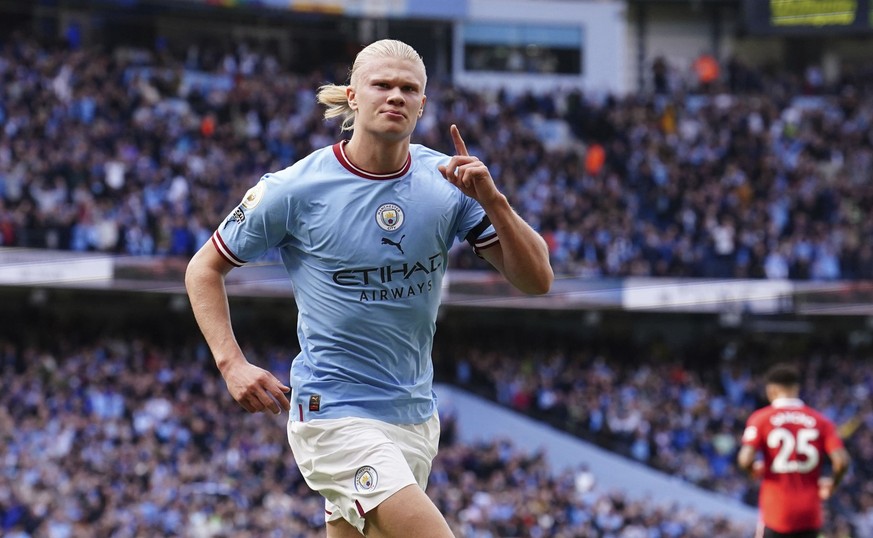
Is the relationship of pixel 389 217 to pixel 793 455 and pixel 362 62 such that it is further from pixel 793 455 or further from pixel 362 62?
pixel 793 455

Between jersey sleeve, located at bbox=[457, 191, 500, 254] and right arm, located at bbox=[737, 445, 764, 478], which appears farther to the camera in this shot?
right arm, located at bbox=[737, 445, 764, 478]

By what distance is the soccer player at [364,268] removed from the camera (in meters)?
4.78

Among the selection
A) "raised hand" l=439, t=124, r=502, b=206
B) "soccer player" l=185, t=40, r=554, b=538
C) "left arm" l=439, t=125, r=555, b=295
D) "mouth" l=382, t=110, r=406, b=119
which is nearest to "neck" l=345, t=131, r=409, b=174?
"soccer player" l=185, t=40, r=554, b=538

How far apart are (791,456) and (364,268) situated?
17.2ft

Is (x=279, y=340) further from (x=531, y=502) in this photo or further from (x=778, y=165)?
(x=778, y=165)

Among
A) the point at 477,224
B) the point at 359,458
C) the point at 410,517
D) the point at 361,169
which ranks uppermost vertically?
the point at 361,169

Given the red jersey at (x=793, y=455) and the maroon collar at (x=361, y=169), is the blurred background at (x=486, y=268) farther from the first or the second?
the maroon collar at (x=361, y=169)

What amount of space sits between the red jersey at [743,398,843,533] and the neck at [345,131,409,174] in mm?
4992

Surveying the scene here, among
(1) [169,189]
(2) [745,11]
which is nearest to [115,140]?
(1) [169,189]

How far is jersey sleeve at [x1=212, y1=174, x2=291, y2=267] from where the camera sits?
4.85m

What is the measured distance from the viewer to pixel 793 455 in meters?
9.20

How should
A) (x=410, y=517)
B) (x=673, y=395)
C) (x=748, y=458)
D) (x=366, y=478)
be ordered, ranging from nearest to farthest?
(x=410, y=517) → (x=366, y=478) → (x=748, y=458) → (x=673, y=395)

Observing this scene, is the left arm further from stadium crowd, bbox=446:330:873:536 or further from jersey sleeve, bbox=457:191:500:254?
stadium crowd, bbox=446:330:873:536

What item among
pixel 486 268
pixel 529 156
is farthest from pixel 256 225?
pixel 529 156
